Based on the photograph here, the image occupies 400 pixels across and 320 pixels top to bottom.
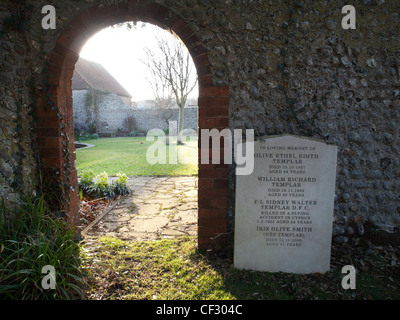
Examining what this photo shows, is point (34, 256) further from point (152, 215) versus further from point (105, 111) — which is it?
point (105, 111)

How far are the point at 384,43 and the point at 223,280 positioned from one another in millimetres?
3484

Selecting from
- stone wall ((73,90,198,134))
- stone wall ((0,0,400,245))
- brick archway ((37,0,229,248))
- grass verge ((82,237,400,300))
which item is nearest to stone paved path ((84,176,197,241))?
grass verge ((82,237,400,300))

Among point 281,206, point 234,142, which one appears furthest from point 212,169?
point 281,206

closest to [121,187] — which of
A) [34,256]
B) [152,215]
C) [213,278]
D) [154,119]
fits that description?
[152,215]

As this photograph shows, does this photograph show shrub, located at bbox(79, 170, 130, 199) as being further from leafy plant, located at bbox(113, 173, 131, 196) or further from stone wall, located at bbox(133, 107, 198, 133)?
stone wall, located at bbox(133, 107, 198, 133)

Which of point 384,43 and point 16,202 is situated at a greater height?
point 384,43

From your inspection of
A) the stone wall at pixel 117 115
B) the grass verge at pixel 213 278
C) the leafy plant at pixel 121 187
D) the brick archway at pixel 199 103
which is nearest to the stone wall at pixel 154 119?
the stone wall at pixel 117 115

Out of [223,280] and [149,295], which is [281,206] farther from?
[149,295]

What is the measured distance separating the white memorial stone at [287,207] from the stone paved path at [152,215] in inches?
48.2

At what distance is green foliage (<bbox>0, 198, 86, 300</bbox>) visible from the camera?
222 centimetres

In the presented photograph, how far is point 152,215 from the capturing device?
4645mm

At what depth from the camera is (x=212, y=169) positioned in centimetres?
314

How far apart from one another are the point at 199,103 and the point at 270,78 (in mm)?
941

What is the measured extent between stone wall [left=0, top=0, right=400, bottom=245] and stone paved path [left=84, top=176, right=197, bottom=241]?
1.10 metres
